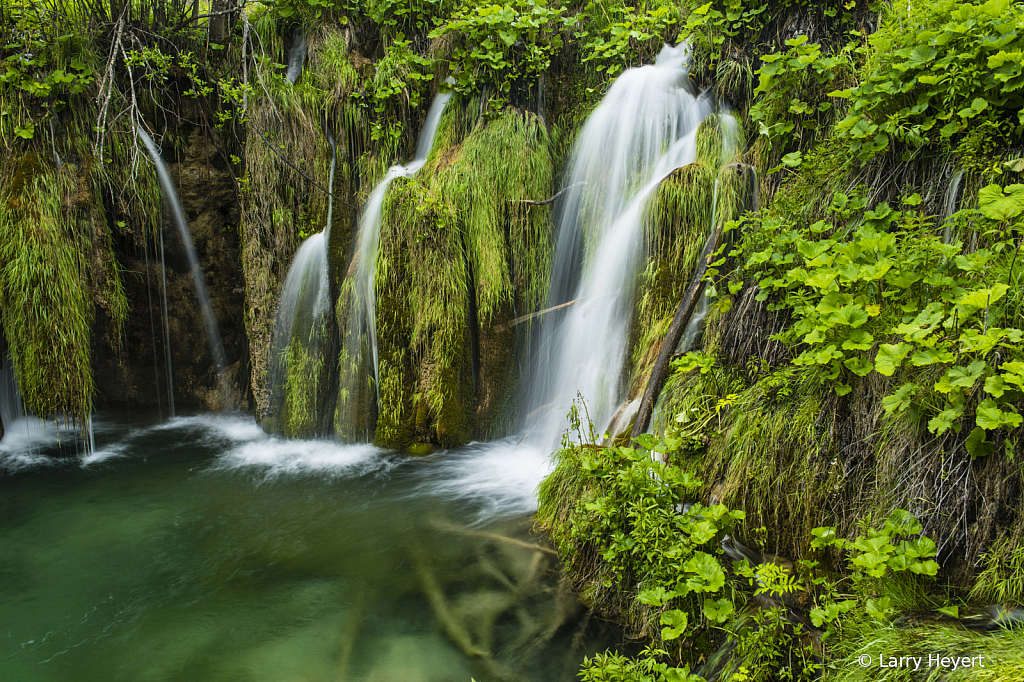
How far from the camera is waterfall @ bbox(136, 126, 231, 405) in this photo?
585 cm

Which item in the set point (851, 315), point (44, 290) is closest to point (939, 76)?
point (851, 315)

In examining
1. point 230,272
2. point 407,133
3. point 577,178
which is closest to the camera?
point 577,178

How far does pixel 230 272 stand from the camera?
6707 millimetres

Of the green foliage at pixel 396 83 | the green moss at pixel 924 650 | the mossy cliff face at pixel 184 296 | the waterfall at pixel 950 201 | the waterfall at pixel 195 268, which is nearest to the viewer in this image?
the green moss at pixel 924 650

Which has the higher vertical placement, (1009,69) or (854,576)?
(1009,69)

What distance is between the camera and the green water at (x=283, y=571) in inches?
105

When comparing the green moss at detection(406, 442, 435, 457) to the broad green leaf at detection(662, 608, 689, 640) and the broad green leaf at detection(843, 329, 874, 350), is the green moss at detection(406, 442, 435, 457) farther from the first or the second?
the broad green leaf at detection(843, 329, 874, 350)

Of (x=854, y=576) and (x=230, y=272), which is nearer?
(x=854, y=576)

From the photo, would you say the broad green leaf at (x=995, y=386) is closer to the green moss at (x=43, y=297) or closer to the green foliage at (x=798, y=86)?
the green foliage at (x=798, y=86)

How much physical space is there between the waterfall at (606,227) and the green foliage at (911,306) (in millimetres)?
1595

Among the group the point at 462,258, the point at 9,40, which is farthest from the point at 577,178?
the point at 9,40

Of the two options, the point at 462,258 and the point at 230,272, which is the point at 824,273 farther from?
the point at 230,272

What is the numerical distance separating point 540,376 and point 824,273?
2.97m

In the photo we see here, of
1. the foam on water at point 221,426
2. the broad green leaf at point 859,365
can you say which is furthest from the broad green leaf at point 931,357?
the foam on water at point 221,426
